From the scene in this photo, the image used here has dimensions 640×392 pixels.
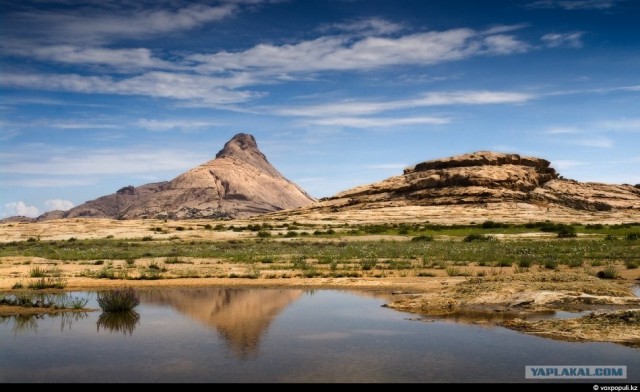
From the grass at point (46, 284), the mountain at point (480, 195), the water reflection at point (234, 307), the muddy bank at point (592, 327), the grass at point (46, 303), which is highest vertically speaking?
the mountain at point (480, 195)

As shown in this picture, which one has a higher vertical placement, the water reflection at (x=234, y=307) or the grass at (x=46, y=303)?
the grass at (x=46, y=303)

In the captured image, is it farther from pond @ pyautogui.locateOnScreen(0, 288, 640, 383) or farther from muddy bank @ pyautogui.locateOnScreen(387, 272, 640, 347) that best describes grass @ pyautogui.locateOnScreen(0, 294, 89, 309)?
muddy bank @ pyautogui.locateOnScreen(387, 272, 640, 347)

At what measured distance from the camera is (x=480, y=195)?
389ft

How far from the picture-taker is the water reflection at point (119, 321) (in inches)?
582

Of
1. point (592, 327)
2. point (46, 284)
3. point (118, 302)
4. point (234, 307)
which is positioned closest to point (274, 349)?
point (234, 307)

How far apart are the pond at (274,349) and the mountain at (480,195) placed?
265 feet

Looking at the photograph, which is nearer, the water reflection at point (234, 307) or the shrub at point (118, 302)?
the water reflection at point (234, 307)

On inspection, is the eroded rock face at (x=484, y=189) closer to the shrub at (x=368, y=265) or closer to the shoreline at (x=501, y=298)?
the shrub at (x=368, y=265)

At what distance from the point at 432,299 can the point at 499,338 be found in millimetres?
5591

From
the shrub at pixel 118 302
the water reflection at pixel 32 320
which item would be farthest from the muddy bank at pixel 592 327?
the water reflection at pixel 32 320

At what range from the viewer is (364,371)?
10727mm

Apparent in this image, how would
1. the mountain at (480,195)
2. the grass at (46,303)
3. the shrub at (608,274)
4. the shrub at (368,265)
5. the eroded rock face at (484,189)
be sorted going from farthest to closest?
the eroded rock face at (484,189) → the mountain at (480,195) → the shrub at (368,265) → the shrub at (608,274) → the grass at (46,303)

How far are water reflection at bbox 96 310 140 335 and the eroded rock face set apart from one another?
104931 mm
